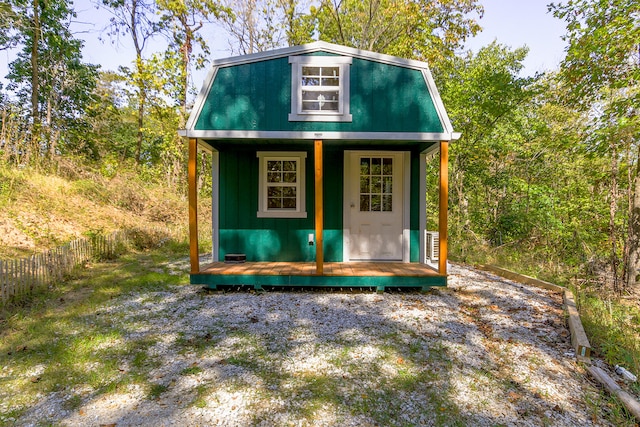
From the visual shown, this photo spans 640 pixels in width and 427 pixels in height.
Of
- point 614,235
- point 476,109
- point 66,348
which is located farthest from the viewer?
point 476,109

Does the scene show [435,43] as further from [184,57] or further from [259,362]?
[259,362]

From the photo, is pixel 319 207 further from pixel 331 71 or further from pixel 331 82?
pixel 331 71

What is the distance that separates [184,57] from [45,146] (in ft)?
20.5

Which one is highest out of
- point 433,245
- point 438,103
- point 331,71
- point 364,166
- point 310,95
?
point 331,71

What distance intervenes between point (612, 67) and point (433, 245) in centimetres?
517

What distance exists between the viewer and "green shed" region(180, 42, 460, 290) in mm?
4695

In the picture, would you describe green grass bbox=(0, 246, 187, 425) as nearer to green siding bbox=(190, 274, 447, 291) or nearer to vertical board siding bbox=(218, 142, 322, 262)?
green siding bbox=(190, 274, 447, 291)

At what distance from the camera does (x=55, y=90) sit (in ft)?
46.6

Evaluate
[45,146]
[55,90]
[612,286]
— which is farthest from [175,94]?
[612,286]

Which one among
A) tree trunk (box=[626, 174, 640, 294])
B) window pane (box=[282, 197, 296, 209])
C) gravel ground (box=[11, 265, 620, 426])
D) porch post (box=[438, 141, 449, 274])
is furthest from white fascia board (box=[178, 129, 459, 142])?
tree trunk (box=[626, 174, 640, 294])

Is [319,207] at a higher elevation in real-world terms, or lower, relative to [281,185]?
lower

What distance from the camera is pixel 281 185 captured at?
570cm

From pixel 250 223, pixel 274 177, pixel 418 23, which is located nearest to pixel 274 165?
pixel 274 177

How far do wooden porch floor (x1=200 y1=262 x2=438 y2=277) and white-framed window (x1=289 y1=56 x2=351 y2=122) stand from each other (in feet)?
7.70
